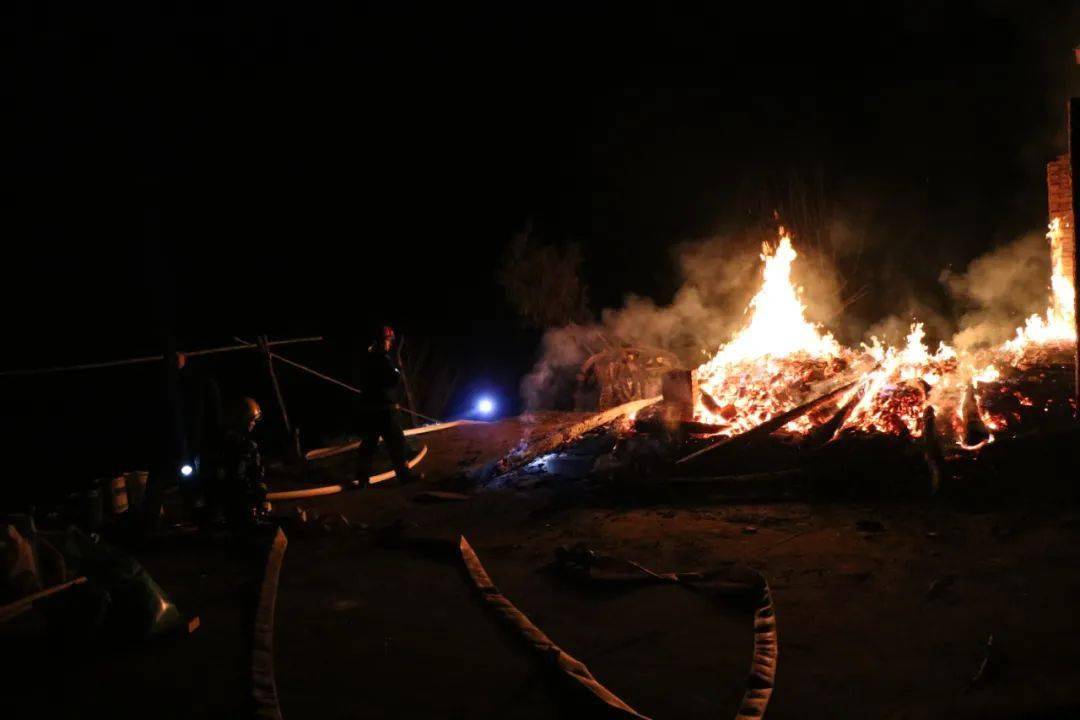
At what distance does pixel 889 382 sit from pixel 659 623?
241 inches

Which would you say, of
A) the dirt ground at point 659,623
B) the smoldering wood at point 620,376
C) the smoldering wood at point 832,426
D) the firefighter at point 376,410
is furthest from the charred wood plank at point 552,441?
the smoldering wood at point 620,376

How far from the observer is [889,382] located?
364 inches

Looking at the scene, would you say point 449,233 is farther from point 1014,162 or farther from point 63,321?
point 1014,162

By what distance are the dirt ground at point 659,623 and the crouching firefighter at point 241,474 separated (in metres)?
0.53

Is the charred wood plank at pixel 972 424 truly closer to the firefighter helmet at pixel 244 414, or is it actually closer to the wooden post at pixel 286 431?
the firefighter helmet at pixel 244 414

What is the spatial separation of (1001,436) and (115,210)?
18.4 meters

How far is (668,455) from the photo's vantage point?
8734mm

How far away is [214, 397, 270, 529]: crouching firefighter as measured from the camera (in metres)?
7.37

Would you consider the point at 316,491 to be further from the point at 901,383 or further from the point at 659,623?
the point at 901,383

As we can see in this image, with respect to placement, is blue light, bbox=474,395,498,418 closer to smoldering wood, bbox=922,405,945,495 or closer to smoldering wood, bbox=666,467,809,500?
smoldering wood, bbox=666,467,809,500

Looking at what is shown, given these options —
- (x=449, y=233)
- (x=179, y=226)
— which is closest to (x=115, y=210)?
(x=179, y=226)

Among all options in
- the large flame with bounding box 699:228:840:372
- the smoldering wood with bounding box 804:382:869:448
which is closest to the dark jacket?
the large flame with bounding box 699:228:840:372

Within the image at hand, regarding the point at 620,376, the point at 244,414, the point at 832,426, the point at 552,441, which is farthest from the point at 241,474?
the point at 620,376

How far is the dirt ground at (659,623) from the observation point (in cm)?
373
